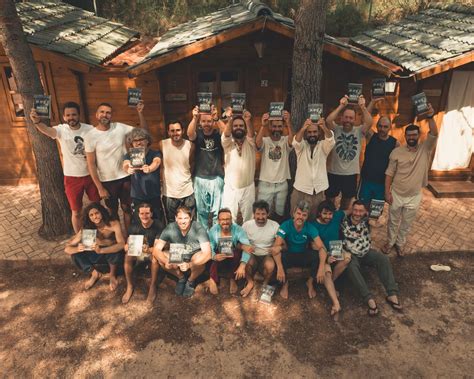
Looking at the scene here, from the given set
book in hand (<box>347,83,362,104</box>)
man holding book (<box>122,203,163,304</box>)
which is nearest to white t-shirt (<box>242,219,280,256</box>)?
man holding book (<box>122,203,163,304</box>)

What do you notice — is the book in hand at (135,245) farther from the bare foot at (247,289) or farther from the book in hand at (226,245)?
the bare foot at (247,289)

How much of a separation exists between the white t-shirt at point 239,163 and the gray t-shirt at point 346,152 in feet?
4.84

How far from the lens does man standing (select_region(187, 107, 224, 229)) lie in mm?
5461

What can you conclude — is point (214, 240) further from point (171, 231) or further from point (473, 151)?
point (473, 151)

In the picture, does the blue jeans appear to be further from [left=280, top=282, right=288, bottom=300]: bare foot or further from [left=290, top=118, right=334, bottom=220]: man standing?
[left=280, top=282, right=288, bottom=300]: bare foot

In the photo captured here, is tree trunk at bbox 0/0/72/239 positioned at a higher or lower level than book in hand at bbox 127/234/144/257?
higher

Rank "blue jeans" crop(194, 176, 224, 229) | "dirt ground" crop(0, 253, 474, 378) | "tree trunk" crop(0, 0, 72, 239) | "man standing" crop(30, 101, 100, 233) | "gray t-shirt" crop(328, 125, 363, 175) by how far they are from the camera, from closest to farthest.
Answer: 1. "dirt ground" crop(0, 253, 474, 378)
2. "man standing" crop(30, 101, 100, 233)
3. "blue jeans" crop(194, 176, 224, 229)
4. "tree trunk" crop(0, 0, 72, 239)
5. "gray t-shirt" crop(328, 125, 363, 175)

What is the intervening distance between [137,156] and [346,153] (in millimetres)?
3324

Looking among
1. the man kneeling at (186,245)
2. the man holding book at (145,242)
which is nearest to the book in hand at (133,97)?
the man holding book at (145,242)

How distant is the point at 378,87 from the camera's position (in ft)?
18.7

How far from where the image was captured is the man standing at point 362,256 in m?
5.33

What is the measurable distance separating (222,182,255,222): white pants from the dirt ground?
4.07 ft

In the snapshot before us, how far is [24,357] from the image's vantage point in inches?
177

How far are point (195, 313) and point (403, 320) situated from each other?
9.53ft
